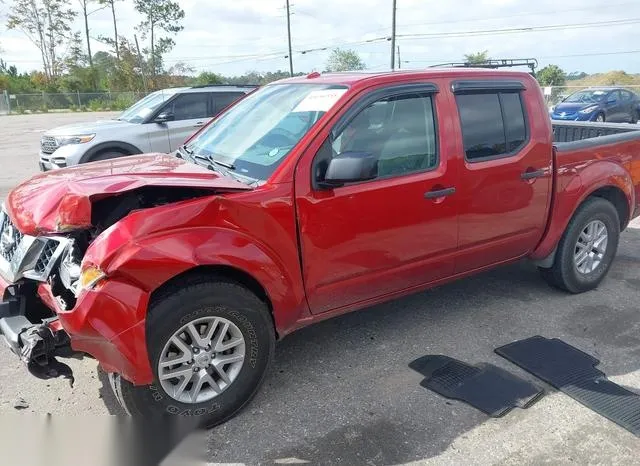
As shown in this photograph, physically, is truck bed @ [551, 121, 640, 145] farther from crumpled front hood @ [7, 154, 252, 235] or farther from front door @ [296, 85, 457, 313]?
crumpled front hood @ [7, 154, 252, 235]

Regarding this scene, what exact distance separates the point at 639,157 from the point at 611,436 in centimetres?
310

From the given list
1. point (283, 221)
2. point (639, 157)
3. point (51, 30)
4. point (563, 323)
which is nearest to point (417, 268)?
point (283, 221)

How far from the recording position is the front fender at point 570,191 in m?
4.36

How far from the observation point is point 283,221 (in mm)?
3049

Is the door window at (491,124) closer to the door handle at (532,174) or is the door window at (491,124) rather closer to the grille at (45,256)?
the door handle at (532,174)

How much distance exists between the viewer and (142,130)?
31.5 ft

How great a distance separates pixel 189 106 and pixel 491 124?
7423 mm

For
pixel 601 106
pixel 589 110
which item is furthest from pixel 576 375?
pixel 601 106

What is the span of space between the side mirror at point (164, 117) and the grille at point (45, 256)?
7264 mm

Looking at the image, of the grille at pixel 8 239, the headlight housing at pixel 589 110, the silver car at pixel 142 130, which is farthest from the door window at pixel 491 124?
the headlight housing at pixel 589 110

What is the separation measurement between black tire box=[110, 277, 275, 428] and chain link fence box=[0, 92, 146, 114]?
4801 centimetres

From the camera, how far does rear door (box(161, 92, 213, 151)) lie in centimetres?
988

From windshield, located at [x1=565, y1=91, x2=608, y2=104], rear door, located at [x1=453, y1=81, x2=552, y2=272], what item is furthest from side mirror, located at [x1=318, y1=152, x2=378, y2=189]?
windshield, located at [x1=565, y1=91, x2=608, y2=104]

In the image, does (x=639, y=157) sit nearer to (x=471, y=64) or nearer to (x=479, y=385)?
(x=471, y=64)
